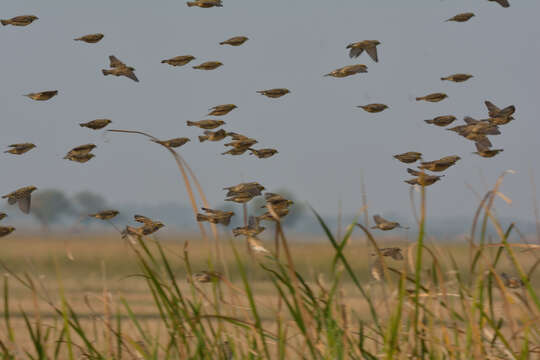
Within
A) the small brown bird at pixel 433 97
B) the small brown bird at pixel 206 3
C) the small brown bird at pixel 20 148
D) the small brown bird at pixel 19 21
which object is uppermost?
the small brown bird at pixel 206 3

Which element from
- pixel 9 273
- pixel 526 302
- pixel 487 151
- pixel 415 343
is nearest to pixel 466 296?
pixel 526 302

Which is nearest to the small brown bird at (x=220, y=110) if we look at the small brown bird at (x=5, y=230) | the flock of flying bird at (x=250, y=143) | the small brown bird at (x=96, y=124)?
the flock of flying bird at (x=250, y=143)

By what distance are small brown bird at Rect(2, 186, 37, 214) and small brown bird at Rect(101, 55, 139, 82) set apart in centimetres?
71

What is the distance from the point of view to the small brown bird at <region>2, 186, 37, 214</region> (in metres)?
2.84

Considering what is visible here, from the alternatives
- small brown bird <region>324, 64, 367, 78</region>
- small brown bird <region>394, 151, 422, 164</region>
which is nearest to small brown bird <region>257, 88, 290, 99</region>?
small brown bird <region>324, 64, 367, 78</region>

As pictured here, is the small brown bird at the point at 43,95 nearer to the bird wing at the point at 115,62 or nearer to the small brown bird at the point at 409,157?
the bird wing at the point at 115,62

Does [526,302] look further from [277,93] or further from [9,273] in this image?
[9,273]

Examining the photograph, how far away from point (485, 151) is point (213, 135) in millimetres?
1158

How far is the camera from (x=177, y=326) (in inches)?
108

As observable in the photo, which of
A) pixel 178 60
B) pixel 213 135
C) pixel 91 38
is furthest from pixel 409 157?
pixel 91 38

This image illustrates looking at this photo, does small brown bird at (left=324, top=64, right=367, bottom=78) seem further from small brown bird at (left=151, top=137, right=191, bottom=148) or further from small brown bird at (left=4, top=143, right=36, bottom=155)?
small brown bird at (left=4, top=143, right=36, bottom=155)

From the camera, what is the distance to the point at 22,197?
2879mm

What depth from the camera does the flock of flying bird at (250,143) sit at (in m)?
2.63

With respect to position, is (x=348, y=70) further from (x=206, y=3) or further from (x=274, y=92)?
(x=206, y=3)
